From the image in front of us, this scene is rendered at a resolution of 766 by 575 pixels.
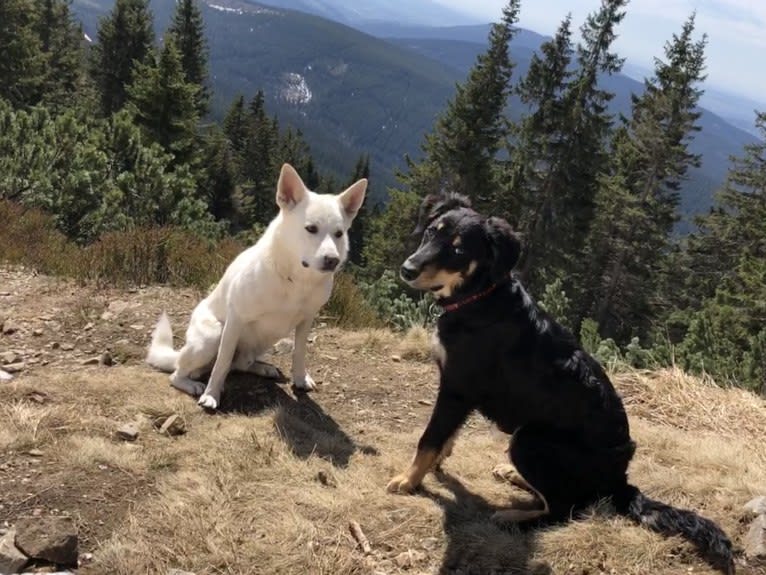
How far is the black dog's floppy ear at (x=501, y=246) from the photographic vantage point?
3.57 meters

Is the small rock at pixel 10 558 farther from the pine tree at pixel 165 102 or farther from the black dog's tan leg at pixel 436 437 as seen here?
the pine tree at pixel 165 102

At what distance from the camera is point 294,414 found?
4.77 metres

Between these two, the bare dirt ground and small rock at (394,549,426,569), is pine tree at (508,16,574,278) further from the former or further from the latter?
small rock at (394,549,426,569)

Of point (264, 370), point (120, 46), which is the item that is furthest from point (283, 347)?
point (120, 46)

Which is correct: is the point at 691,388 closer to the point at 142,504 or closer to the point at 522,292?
the point at 522,292

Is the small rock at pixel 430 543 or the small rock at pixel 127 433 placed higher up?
the small rock at pixel 430 543

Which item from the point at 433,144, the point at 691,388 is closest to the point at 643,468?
the point at 691,388

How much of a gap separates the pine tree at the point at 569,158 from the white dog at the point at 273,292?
24.0m

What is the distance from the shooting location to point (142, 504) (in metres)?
3.39

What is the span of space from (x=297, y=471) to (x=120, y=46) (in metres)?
44.2

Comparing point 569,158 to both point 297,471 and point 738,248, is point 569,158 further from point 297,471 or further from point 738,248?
point 297,471

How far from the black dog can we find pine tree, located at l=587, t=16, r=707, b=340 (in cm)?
2572

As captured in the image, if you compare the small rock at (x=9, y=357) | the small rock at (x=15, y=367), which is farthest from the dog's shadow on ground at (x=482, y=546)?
the small rock at (x=9, y=357)

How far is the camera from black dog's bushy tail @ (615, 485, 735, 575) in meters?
3.21
